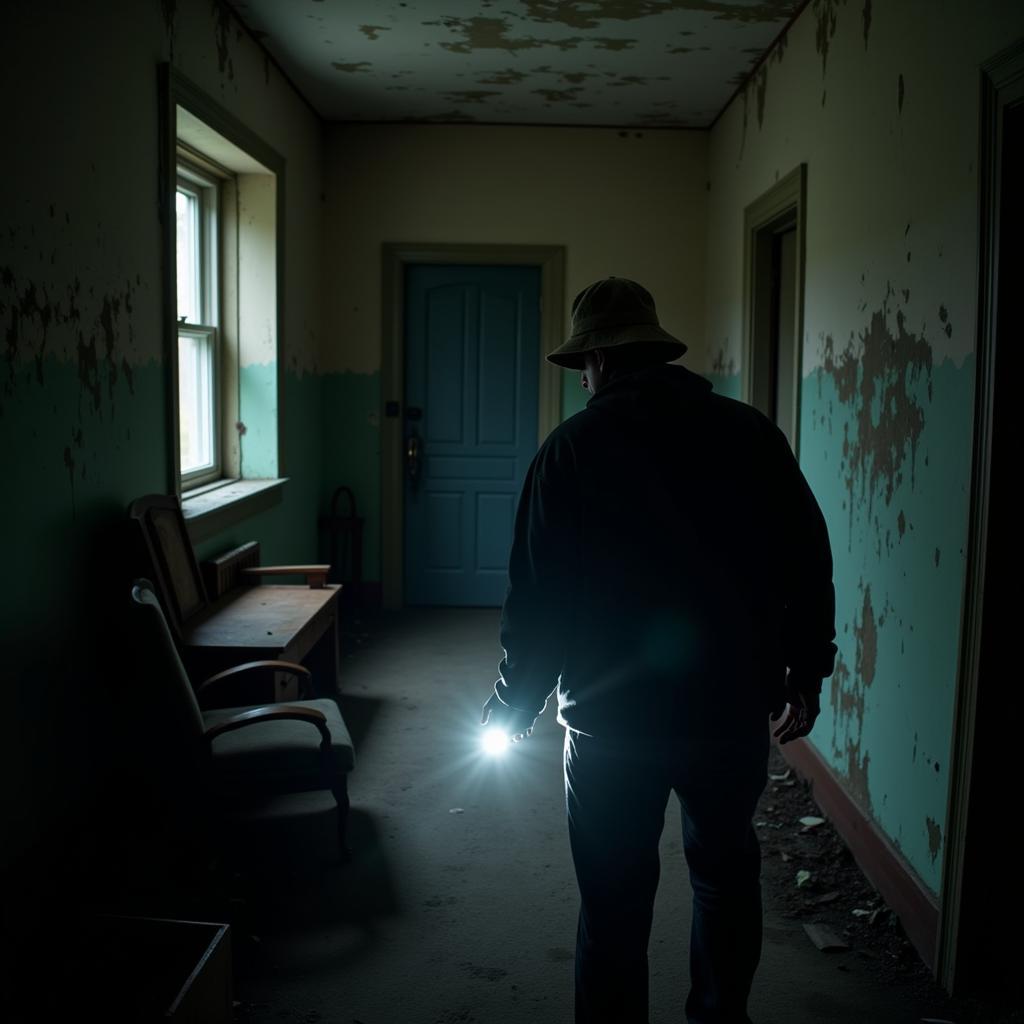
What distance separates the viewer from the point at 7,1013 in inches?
79.8

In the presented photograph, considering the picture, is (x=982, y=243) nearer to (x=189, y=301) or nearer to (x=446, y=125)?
(x=189, y=301)

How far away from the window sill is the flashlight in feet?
4.73

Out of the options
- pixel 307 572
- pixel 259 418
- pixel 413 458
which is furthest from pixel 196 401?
pixel 413 458

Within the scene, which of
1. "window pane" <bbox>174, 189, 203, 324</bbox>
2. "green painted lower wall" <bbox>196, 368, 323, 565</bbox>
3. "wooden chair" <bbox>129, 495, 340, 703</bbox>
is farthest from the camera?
"green painted lower wall" <bbox>196, 368, 323, 565</bbox>

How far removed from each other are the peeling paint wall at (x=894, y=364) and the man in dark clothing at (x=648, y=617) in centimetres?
88

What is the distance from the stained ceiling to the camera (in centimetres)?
452

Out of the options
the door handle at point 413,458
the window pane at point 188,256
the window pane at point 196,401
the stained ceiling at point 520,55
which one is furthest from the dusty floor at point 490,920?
the stained ceiling at point 520,55

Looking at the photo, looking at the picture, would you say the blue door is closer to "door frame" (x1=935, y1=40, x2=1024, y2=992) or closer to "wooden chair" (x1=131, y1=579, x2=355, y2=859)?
"wooden chair" (x1=131, y1=579, x2=355, y2=859)

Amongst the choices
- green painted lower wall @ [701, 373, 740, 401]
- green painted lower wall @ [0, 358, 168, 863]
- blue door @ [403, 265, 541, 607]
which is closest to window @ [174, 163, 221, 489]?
green painted lower wall @ [0, 358, 168, 863]

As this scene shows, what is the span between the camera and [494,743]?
4457mm

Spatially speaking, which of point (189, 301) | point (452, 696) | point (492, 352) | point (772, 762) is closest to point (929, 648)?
point (772, 762)

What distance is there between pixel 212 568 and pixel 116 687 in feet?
3.68

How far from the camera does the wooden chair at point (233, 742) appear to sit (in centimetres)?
282

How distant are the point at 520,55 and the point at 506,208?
1.48 metres
